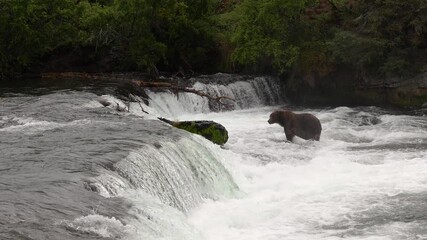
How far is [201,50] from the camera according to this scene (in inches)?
1061

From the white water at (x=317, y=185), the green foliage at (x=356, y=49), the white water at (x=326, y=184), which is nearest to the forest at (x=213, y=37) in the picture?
the green foliage at (x=356, y=49)

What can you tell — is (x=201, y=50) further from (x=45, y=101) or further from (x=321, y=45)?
(x=45, y=101)

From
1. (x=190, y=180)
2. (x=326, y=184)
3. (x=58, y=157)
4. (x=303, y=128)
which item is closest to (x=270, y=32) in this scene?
(x=303, y=128)

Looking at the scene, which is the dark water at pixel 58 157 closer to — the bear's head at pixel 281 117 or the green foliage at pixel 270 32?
the bear's head at pixel 281 117

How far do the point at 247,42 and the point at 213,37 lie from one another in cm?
393

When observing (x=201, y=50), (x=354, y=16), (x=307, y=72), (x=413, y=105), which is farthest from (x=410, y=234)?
(x=201, y=50)

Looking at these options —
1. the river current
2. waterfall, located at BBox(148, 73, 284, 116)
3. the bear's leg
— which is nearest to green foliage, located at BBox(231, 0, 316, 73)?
waterfall, located at BBox(148, 73, 284, 116)

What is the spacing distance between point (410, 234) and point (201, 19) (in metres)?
20.2

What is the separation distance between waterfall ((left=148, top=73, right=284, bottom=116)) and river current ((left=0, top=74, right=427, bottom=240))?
345 cm

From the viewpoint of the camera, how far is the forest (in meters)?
22.0

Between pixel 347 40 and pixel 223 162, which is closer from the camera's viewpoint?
pixel 223 162

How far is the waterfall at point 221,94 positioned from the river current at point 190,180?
11.3ft

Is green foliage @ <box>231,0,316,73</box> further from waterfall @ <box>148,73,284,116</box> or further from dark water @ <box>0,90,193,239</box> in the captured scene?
dark water @ <box>0,90,193,239</box>

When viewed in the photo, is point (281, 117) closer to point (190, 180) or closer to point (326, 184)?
point (326, 184)
